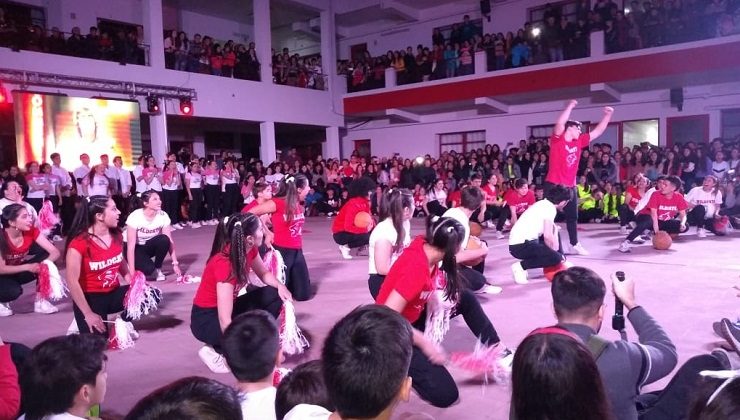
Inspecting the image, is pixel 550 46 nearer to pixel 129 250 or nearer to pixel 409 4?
pixel 409 4

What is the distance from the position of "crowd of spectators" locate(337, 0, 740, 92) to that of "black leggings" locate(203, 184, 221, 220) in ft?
25.4

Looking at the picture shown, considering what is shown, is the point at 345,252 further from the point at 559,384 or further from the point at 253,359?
the point at 559,384

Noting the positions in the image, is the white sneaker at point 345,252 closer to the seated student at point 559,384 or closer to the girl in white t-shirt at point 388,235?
the girl in white t-shirt at point 388,235

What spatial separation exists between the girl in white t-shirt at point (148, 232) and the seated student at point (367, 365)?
16.6 ft

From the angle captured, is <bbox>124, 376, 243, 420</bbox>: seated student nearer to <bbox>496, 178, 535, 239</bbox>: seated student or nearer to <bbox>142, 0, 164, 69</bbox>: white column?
<bbox>496, 178, 535, 239</bbox>: seated student

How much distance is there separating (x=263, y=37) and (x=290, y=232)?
14.1 meters

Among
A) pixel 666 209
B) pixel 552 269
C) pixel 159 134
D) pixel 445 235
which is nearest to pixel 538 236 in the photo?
pixel 552 269

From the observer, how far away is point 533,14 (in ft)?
61.6

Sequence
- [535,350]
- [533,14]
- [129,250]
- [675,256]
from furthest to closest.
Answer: [533,14] → [675,256] → [129,250] → [535,350]

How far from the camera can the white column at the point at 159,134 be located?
1538 cm

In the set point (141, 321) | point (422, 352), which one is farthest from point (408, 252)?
point (141, 321)

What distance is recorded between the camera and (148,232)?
6617mm

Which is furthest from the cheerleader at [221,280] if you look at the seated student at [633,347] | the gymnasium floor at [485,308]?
the seated student at [633,347]

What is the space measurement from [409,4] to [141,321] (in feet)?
58.5
